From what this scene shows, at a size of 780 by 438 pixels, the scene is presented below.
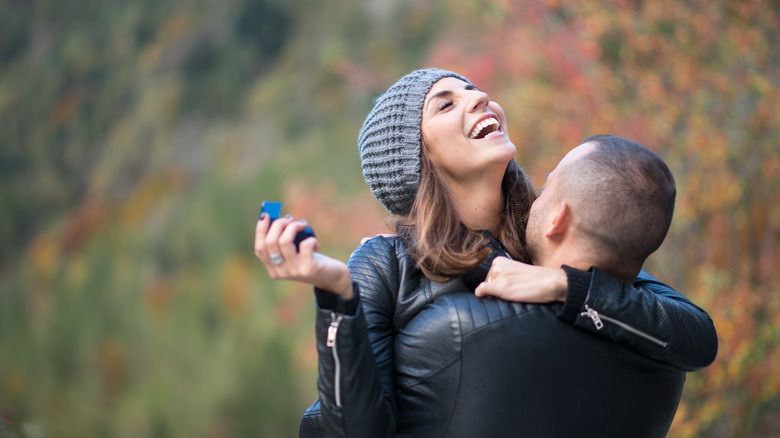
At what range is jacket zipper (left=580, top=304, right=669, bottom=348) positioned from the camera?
1.30 m

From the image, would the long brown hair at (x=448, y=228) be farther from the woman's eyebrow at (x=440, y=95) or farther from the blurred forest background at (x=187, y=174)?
the blurred forest background at (x=187, y=174)

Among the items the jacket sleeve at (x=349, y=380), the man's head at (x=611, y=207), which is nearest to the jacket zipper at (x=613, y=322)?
the man's head at (x=611, y=207)

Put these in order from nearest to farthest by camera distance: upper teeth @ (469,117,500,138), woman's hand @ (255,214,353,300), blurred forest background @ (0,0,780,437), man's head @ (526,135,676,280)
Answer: woman's hand @ (255,214,353,300) → man's head @ (526,135,676,280) → upper teeth @ (469,117,500,138) → blurred forest background @ (0,0,780,437)

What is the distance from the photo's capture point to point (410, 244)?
1576 millimetres

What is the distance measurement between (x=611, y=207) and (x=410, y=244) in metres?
0.42

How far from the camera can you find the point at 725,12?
14.1 ft

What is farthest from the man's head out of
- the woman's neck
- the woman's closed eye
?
the woman's closed eye

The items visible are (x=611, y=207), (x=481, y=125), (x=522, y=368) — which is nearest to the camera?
(x=522, y=368)

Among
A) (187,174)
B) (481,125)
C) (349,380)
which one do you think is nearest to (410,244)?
(481,125)

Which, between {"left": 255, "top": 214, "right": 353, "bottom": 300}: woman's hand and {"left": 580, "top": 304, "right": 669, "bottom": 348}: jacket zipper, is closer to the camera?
{"left": 255, "top": 214, "right": 353, "bottom": 300}: woman's hand

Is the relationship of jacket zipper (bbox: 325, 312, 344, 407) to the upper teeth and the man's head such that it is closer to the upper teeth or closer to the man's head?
the man's head

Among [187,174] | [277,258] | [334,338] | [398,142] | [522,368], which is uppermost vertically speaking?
[187,174]

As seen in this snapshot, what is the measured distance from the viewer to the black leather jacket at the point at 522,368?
4.09ft

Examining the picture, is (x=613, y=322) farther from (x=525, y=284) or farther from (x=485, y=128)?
(x=485, y=128)
